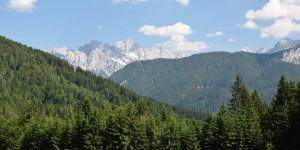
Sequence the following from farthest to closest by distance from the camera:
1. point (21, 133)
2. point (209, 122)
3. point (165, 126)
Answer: point (21, 133), point (165, 126), point (209, 122)

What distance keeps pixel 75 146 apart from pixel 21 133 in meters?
25.9

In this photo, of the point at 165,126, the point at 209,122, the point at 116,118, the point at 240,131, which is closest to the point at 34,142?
the point at 116,118

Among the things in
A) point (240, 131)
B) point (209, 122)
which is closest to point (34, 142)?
point (209, 122)

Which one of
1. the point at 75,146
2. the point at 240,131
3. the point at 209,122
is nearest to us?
the point at 240,131

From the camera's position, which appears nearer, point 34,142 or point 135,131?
point 135,131

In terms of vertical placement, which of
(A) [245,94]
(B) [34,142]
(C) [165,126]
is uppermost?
(A) [245,94]

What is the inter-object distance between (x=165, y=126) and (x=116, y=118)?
9.92m

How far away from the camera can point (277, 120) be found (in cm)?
7569

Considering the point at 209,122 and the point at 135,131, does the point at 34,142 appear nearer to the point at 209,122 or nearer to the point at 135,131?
the point at 135,131

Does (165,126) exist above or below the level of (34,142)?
above

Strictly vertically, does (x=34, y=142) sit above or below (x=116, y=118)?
below

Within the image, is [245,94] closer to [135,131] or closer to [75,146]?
[135,131]

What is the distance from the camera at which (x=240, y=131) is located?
245 ft

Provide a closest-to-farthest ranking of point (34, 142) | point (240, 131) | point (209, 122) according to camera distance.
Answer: point (240, 131)
point (209, 122)
point (34, 142)
